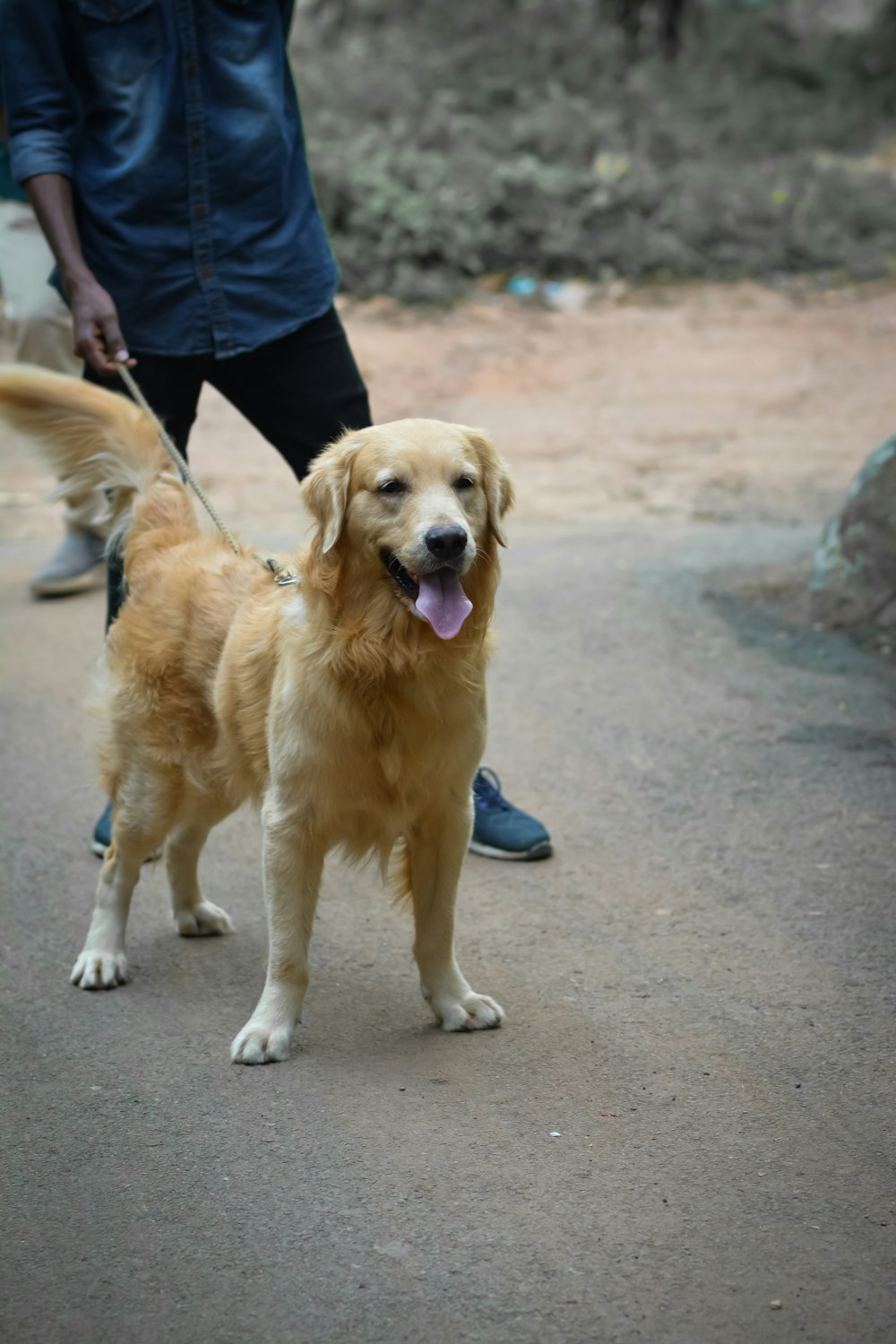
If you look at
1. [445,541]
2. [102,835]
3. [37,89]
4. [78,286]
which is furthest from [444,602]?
[37,89]

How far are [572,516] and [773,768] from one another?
375cm

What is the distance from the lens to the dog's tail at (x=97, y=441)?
3898mm

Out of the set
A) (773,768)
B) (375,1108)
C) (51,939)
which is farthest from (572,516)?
(375,1108)

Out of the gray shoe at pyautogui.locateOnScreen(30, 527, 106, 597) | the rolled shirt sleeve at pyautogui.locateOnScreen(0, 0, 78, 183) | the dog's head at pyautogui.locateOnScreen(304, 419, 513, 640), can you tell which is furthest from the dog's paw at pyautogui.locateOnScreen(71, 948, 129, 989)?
the gray shoe at pyautogui.locateOnScreen(30, 527, 106, 597)

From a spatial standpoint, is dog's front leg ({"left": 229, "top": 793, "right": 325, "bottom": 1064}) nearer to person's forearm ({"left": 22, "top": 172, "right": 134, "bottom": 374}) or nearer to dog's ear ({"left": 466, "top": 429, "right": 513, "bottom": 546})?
dog's ear ({"left": 466, "top": 429, "right": 513, "bottom": 546})

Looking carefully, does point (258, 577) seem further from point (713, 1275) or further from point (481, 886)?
point (713, 1275)

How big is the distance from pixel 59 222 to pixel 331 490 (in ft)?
4.71

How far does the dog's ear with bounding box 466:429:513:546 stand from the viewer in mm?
3311

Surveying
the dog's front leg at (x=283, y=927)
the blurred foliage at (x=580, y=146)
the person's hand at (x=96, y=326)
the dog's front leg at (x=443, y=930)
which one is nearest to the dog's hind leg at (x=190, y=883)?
the dog's front leg at (x=283, y=927)

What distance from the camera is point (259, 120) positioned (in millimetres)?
4098

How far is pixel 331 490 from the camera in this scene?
3197mm

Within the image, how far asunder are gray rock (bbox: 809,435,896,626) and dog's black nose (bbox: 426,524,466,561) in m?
3.62

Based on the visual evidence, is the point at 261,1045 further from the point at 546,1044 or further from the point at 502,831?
the point at 502,831

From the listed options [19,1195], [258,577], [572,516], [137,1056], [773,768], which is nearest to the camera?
[19,1195]
